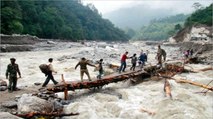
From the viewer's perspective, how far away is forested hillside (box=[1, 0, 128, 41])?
6575 centimetres

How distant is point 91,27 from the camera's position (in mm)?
165125

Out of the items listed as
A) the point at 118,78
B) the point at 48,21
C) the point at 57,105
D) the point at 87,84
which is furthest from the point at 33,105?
the point at 48,21

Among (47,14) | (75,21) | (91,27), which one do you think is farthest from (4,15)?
(91,27)

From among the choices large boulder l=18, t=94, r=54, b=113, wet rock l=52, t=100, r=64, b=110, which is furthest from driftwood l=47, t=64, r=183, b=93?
large boulder l=18, t=94, r=54, b=113

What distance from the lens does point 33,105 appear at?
1309cm

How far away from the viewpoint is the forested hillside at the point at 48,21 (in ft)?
216

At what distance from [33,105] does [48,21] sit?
87.4m

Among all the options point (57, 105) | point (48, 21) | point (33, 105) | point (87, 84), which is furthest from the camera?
point (48, 21)

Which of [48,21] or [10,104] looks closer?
[10,104]

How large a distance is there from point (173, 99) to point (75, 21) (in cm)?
12673

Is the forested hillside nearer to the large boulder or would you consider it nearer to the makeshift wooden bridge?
the makeshift wooden bridge

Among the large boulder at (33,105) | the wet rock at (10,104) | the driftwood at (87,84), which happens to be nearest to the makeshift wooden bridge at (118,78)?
the driftwood at (87,84)

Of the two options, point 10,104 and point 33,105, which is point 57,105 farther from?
point 10,104

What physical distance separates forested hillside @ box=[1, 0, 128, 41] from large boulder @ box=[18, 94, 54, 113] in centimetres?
5147
